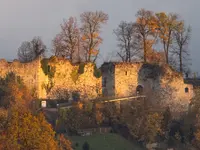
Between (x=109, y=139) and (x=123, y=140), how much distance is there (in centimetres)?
102

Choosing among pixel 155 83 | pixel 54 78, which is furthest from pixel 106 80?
pixel 54 78

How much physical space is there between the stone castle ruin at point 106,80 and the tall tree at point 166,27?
3.55 meters

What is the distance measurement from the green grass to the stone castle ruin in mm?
5260

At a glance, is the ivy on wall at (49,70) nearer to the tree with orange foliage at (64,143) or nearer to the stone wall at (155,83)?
Result: the stone wall at (155,83)

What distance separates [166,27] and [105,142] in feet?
43.9

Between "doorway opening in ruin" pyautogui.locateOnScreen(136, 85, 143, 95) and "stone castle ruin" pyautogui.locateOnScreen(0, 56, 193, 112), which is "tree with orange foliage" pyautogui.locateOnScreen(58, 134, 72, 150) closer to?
"stone castle ruin" pyautogui.locateOnScreen(0, 56, 193, 112)

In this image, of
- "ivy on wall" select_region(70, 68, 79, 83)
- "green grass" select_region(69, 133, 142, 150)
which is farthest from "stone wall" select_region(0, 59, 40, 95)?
"green grass" select_region(69, 133, 142, 150)

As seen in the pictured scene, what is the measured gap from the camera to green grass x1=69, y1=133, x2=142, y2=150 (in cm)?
3628

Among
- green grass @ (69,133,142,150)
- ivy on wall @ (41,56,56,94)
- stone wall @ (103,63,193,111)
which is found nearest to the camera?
green grass @ (69,133,142,150)

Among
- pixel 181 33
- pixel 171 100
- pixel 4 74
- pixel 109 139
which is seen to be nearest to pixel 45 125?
pixel 109 139

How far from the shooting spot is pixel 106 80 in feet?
144

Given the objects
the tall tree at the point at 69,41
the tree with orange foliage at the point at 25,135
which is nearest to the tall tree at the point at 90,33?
the tall tree at the point at 69,41

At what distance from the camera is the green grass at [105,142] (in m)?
36.3

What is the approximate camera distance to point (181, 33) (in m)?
47.8
